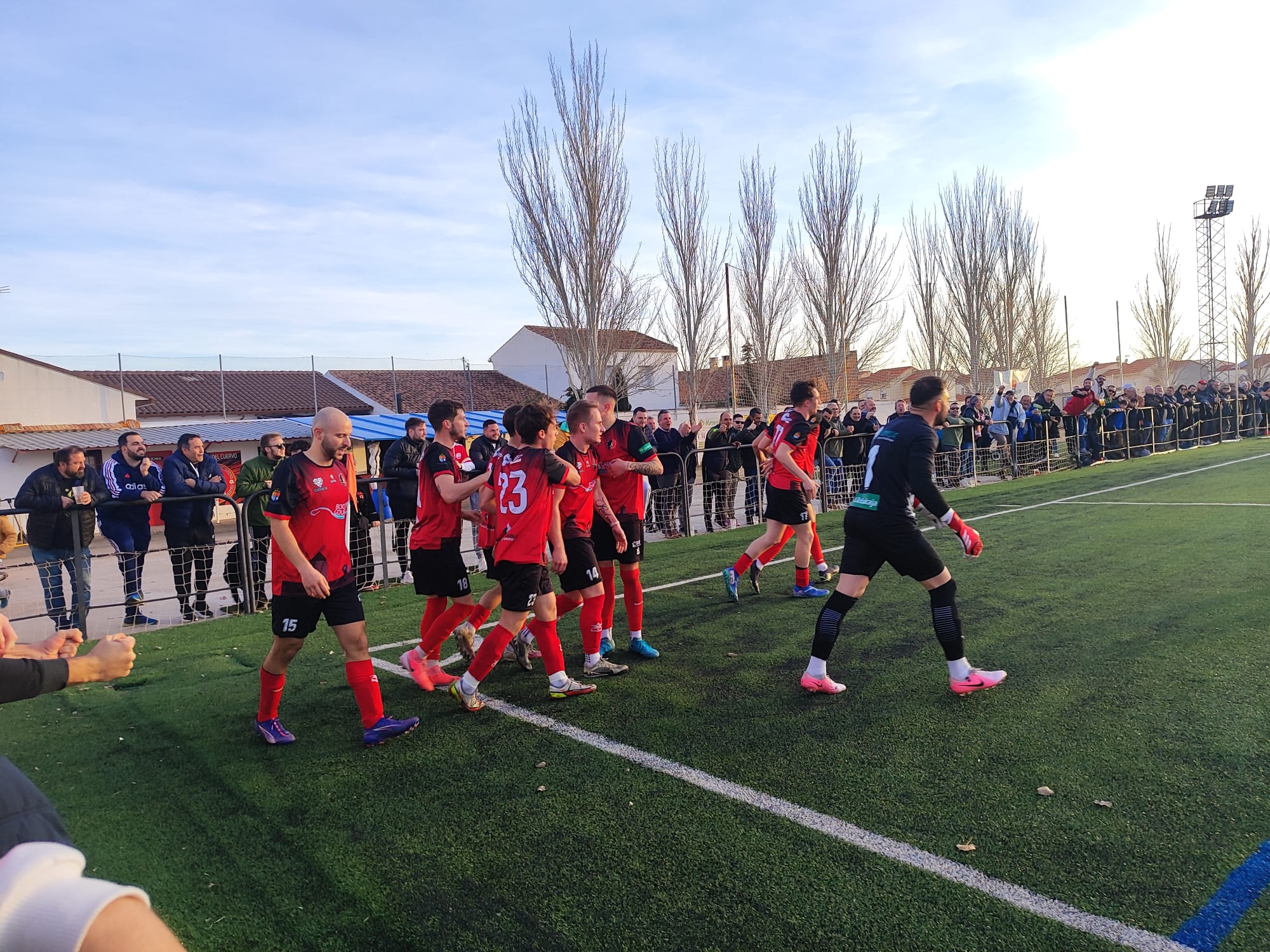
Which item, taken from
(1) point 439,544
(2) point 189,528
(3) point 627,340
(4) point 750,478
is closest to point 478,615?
(1) point 439,544

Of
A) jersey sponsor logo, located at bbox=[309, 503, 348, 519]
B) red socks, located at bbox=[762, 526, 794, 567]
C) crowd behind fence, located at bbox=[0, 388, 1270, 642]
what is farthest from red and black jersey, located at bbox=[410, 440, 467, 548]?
crowd behind fence, located at bbox=[0, 388, 1270, 642]

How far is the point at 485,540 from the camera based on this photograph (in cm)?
653

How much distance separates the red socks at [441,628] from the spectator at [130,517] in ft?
13.7

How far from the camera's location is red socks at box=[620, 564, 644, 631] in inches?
243

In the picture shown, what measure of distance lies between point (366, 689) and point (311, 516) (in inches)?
41.1

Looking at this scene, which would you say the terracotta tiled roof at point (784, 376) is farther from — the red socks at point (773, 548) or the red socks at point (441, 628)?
the red socks at point (441, 628)

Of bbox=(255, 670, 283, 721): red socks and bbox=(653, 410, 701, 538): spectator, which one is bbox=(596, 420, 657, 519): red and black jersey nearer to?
bbox=(255, 670, 283, 721): red socks

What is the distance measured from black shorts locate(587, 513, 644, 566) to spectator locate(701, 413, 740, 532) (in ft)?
23.1

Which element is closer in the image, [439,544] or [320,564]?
[320,564]

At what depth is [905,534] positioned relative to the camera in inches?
193

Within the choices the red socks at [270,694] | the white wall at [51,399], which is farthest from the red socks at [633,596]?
the white wall at [51,399]

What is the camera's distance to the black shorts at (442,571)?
18.8ft

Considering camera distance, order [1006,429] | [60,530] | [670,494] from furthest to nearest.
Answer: [1006,429]
[670,494]
[60,530]

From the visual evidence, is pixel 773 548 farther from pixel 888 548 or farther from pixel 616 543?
pixel 888 548
